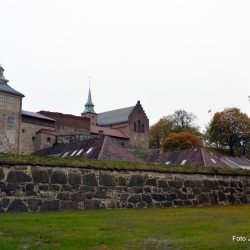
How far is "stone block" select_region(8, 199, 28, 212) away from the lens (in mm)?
13719

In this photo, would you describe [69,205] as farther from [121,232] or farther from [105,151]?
[105,151]

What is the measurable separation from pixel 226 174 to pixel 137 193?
15.4 ft

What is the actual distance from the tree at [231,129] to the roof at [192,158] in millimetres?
35883

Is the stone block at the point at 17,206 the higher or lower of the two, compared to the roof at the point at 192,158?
lower

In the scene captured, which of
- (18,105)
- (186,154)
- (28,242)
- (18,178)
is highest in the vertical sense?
(18,105)

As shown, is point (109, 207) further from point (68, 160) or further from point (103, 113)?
point (103, 113)

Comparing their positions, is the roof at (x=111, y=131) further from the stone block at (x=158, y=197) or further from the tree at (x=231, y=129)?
the stone block at (x=158, y=197)

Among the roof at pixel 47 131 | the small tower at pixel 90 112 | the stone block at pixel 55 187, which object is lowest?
the stone block at pixel 55 187

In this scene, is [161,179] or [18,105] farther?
[18,105]

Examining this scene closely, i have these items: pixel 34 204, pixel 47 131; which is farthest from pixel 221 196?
pixel 47 131

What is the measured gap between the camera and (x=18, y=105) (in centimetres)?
8325

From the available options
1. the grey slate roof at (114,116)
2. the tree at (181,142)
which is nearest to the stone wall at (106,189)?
the tree at (181,142)

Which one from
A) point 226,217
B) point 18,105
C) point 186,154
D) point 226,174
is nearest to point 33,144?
point 18,105

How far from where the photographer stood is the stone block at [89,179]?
50.6 ft
